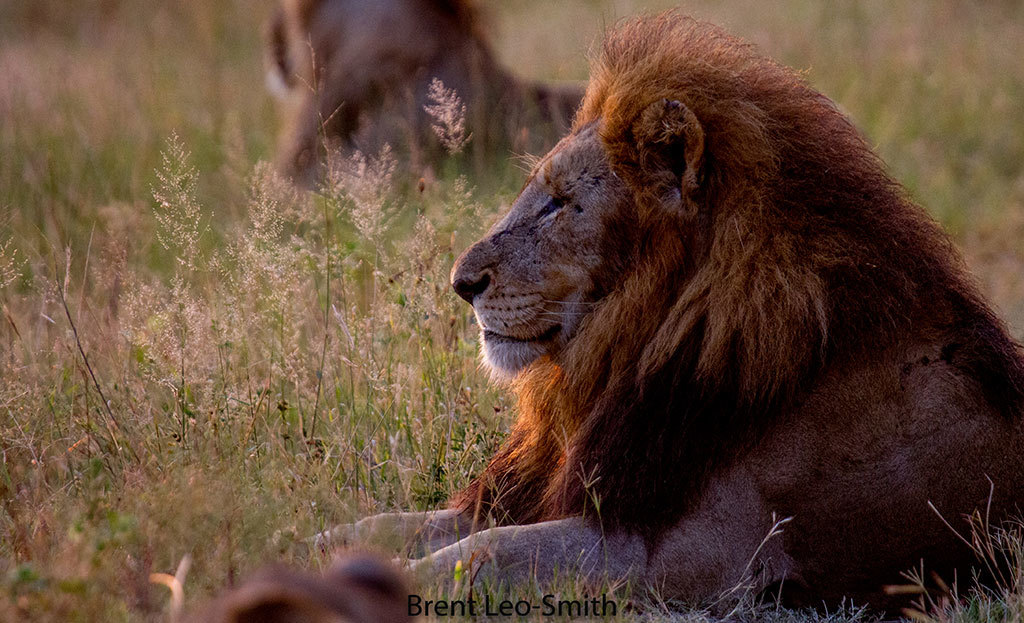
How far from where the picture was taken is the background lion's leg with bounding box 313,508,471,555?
3453mm

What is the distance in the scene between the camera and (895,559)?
3.38m

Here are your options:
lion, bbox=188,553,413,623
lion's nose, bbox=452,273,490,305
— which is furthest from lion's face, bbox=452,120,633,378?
lion, bbox=188,553,413,623

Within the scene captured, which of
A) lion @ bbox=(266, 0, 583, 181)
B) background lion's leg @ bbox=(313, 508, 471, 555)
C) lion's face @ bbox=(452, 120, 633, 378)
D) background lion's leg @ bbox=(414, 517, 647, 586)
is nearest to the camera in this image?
background lion's leg @ bbox=(414, 517, 647, 586)

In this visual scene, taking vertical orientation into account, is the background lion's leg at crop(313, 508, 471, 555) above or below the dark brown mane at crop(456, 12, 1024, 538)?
below

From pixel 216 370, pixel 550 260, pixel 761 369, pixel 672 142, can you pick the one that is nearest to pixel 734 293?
pixel 761 369

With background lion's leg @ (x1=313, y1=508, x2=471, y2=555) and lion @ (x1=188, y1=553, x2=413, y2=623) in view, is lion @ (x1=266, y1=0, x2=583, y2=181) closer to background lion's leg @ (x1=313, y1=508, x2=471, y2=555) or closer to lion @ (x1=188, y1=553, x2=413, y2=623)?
background lion's leg @ (x1=313, y1=508, x2=471, y2=555)

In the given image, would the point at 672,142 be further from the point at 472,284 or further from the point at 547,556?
the point at 547,556

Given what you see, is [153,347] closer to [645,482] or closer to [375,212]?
[375,212]

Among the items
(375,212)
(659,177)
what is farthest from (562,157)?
(375,212)

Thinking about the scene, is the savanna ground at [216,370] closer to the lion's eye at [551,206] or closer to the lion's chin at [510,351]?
the lion's chin at [510,351]

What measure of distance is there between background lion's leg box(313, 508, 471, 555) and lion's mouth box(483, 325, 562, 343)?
0.58 meters

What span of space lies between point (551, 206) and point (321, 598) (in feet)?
7.28

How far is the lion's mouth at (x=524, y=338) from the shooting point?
3.77 meters

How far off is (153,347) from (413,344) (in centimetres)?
125
